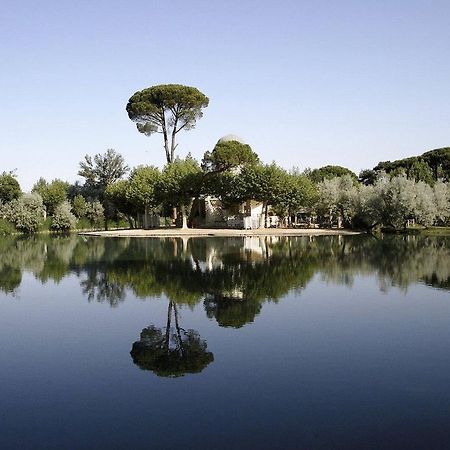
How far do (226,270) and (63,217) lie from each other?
1724 inches

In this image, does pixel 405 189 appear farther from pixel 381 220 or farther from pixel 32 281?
pixel 32 281

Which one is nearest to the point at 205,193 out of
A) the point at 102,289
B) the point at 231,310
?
the point at 102,289

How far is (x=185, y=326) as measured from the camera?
12.0m

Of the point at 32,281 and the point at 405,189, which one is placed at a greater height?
the point at 405,189

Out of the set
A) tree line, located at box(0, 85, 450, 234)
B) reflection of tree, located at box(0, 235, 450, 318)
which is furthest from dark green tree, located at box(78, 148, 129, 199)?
reflection of tree, located at box(0, 235, 450, 318)

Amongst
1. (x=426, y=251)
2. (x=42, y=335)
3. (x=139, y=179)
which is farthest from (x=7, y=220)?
(x=42, y=335)

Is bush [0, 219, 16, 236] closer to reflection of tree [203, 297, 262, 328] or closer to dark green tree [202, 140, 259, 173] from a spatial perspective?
dark green tree [202, 140, 259, 173]

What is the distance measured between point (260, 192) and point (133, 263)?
83.9 feet

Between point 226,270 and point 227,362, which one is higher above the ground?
point 226,270

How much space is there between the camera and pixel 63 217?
6150 centimetres

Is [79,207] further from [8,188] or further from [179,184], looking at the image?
[179,184]

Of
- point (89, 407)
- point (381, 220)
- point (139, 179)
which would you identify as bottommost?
point (89, 407)

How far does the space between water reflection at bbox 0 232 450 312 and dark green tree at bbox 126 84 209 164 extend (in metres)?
26.5

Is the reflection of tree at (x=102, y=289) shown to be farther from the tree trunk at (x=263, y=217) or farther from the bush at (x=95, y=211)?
the bush at (x=95, y=211)
